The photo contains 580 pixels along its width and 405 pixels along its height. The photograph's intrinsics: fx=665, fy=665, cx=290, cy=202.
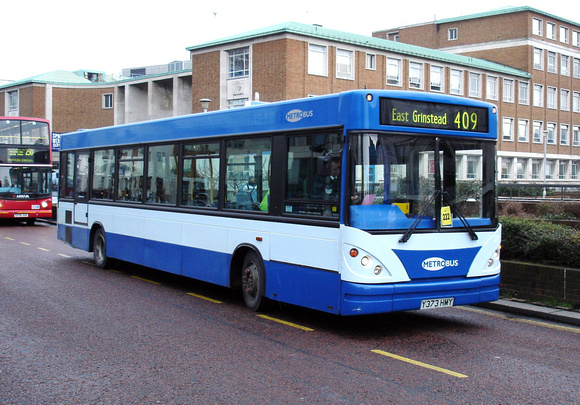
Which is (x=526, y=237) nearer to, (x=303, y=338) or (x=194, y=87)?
(x=303, y=338)

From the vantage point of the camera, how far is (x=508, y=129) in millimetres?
61344

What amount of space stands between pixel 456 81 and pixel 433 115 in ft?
160

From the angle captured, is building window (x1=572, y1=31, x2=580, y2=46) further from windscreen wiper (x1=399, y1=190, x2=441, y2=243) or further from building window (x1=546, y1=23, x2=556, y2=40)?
windscreen wiper (x1=399, y1=190, x2=441, y2=243)

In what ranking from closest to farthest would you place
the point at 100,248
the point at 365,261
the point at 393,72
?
the point at 365,261, the point at 100,248, the point at 393,72

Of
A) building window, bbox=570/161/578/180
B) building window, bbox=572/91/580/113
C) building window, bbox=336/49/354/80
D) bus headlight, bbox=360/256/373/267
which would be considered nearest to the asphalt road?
bus headlight, bbox=360/256/373/267

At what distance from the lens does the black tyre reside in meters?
14.0

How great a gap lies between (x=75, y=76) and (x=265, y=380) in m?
74.8

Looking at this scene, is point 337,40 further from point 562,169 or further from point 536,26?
point 562,169

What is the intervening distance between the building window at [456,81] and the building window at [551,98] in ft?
51.3

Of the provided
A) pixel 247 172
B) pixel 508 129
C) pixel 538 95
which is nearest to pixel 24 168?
pixel 247 172

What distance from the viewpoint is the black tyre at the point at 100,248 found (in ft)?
45.9

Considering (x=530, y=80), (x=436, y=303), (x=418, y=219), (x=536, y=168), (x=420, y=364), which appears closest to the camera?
(x=420, y=364)

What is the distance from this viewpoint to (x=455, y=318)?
363 inches

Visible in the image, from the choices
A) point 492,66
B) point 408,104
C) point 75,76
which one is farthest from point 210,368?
point 75,76
